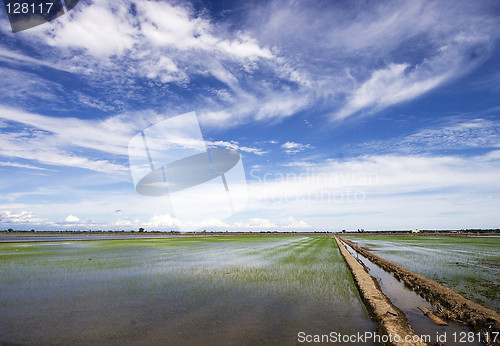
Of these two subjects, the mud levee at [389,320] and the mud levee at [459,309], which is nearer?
the mud levee at [389,320]

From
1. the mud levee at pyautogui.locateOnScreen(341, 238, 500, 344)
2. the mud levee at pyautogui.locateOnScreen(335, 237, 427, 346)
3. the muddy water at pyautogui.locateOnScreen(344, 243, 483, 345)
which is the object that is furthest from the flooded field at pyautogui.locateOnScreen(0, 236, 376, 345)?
the mud levee at pyautogui.locateOnScreen(341, 238, 500, 344)

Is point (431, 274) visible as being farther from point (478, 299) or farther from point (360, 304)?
point (360, 304)

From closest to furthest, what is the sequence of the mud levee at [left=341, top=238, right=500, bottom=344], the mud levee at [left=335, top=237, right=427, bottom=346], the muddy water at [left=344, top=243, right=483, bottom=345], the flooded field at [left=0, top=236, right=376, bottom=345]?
the mud levee at [left=335, top=237, right=427, bottom=346] < the flooded field at [left=0, top=236, right=376, bottom=345] < the muddy water at [left=344, top=243, right=483, bottom=345] < the mud levee at [left=341, top=238, right=500, bottom=344]

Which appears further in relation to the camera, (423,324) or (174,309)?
(174,309)

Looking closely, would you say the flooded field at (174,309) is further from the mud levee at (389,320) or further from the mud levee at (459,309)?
the mud levee at (459,309)

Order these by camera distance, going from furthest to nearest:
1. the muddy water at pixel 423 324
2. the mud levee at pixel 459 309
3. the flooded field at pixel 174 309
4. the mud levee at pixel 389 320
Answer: the mud levee at pixel 459 309
the muddy water at pixel 423 324
the flooded field at pixel 174 309
the mud levee at pixel 389 320

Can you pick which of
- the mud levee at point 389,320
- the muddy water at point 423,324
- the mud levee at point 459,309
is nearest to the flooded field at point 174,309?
the mud levee at point 389,320

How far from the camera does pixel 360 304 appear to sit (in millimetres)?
12109

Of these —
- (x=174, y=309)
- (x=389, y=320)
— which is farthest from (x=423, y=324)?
(x=174, y=309)

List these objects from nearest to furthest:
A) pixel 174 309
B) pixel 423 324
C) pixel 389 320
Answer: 1. pixel 389 320
2. pixel 423 324
3. pixel 174 309

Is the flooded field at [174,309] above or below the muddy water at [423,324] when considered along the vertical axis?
above

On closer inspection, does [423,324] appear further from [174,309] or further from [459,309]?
[174,309]

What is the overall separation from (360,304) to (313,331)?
437 cm

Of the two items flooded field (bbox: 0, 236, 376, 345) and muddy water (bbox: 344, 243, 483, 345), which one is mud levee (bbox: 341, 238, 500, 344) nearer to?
muddy water (bbox: 344, 243, 483, 345)
